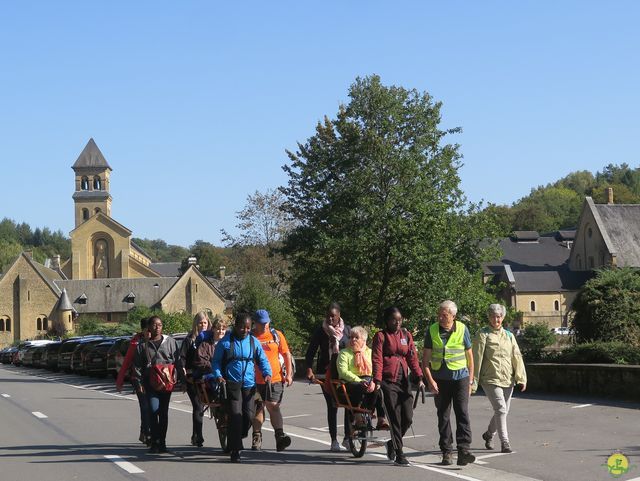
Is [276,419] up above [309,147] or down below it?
below

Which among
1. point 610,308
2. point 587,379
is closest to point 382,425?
point 587,379

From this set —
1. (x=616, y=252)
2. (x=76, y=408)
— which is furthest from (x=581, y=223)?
(x=76, y=408)

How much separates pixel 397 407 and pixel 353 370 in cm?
77

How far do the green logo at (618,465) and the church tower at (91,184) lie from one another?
418ft

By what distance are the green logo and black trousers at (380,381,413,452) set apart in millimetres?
2246

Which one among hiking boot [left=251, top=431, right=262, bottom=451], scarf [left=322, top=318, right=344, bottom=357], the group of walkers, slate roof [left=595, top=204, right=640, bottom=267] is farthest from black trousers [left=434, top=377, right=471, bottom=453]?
slate roof [left=595, top=204, right=640, bottom=267]

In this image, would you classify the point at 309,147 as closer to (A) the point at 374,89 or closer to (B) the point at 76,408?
(A) the point at 374,89

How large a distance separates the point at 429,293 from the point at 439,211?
2.88 m

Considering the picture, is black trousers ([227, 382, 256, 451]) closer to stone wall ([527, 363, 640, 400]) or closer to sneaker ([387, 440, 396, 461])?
sneaker ([387, 440, 396, 461])

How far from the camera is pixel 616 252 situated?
7919cm

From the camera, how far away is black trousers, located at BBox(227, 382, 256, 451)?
11125mm

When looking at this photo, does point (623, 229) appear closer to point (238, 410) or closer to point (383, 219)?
point (383, 219)

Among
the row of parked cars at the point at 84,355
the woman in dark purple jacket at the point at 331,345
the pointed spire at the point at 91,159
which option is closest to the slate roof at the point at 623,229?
the row of parked cars at the point at 84,355

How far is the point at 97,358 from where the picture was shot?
1425 inches
